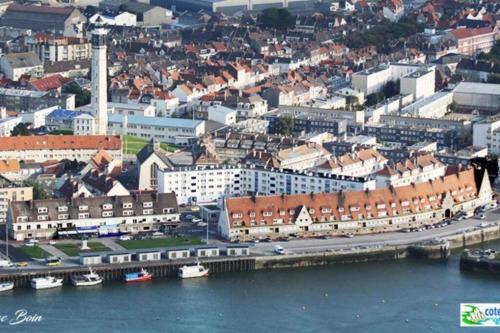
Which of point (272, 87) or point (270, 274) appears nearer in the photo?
point (270, 274)

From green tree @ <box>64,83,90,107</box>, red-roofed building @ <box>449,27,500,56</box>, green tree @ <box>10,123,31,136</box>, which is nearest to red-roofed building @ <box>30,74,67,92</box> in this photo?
green tree @ <box>64,83,90,107</box>

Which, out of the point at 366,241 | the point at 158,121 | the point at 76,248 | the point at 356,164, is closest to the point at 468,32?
the point at 158,121

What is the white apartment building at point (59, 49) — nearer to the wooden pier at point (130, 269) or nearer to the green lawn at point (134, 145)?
the green lawn at point (134, 145)

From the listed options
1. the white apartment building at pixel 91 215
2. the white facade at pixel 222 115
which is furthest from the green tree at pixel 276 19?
the white apartment building at pixel 91 215

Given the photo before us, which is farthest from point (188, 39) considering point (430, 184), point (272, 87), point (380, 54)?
point (430, 184)

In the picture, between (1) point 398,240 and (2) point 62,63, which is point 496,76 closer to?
(2) point 62,63

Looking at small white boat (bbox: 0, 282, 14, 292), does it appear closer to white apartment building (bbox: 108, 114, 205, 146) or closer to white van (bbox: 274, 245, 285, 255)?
white van (bbox: 274, 245, 285, 255)
